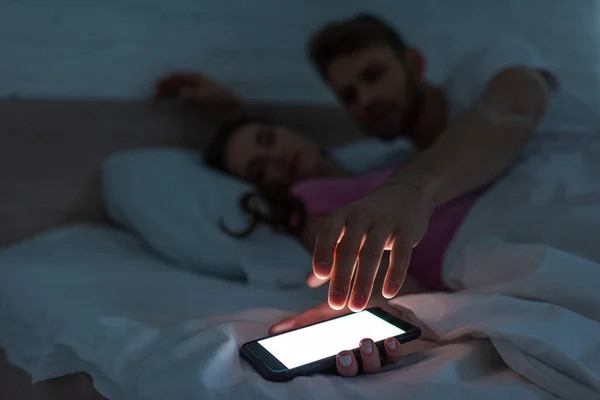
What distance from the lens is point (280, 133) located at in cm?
129

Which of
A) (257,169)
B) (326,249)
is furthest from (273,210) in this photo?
(326,249)

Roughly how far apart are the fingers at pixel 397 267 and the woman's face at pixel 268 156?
0.70 meters

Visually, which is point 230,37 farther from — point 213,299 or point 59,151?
point 213,299

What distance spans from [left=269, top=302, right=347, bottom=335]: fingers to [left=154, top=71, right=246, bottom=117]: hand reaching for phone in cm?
84

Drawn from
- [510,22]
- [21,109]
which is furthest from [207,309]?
[510,22]

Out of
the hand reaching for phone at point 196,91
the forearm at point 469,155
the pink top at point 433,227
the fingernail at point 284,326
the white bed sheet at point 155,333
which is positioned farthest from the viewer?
the hand reaching for phone at point 196,91

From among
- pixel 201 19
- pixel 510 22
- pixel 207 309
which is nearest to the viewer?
pixel 207 309

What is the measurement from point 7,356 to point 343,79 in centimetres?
87

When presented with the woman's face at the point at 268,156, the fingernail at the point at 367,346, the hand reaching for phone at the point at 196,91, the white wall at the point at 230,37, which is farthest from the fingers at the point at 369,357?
the hand reaching for phone at the point at 196,91

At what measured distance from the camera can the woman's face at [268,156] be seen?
1.26 m

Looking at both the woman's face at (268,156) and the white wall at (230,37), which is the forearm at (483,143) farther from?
the woman's face at (268,156)

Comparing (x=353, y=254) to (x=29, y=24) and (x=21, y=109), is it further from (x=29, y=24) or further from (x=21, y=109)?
(x=29, y=24)

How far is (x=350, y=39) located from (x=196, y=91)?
408 mm

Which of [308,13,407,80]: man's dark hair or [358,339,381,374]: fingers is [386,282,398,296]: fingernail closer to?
[358,339,381,374]: fingers
